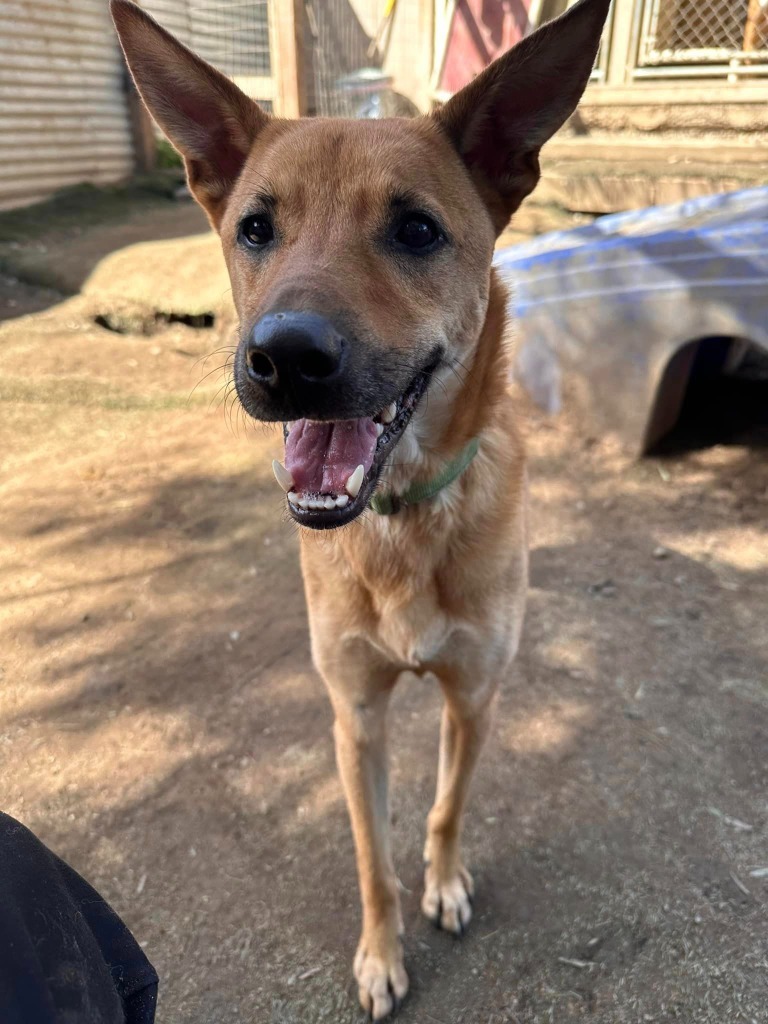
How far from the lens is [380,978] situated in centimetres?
201

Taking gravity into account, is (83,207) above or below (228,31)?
below

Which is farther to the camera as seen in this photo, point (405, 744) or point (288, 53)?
point (288, 53)

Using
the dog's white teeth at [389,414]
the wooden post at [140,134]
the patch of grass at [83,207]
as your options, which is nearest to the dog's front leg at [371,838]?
the dog's white teeth at [389,414]

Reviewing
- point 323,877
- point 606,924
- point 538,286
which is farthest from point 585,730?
point 538,286

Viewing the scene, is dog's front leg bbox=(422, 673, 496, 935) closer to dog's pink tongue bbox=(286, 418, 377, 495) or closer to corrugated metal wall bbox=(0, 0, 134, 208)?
dog's pink tongue bbox=(286, 418, 377, 495)

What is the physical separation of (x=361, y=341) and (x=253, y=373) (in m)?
Answer: 0.22


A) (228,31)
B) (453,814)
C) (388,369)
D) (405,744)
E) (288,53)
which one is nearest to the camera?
(388,369)

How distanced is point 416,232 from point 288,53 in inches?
229

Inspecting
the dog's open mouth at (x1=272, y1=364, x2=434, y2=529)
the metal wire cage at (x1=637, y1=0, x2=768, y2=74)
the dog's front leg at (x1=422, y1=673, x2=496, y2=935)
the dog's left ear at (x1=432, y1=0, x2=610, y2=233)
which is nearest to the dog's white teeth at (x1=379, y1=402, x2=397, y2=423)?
the dog's open mouth at (x1=272, y1=364, x2=434, y2=529)

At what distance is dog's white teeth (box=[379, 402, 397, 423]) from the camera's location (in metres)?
1.64

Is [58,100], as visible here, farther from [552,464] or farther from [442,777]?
[442,777]

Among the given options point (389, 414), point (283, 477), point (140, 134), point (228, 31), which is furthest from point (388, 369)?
point (228, 31)

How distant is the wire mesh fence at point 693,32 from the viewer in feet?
23.0

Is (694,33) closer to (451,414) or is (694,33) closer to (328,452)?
(451,414)
